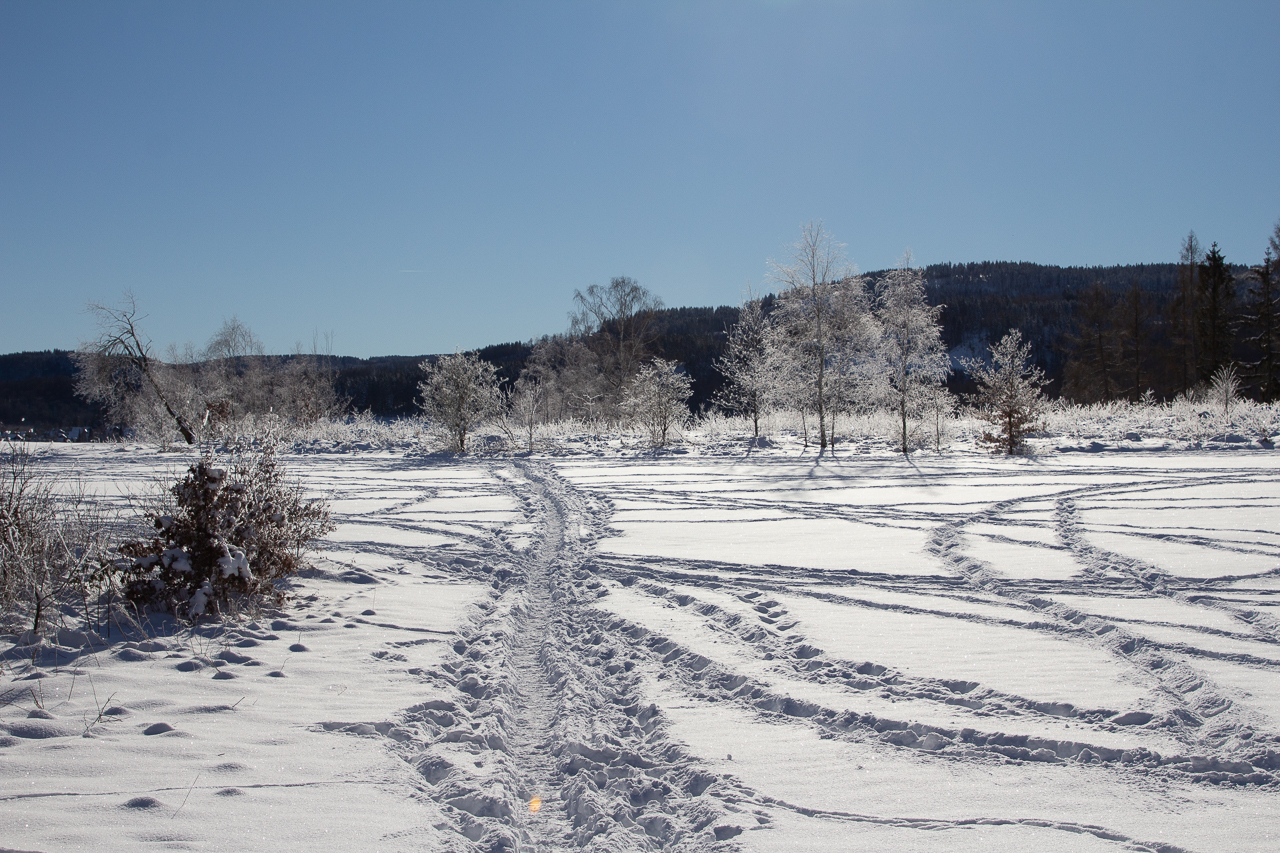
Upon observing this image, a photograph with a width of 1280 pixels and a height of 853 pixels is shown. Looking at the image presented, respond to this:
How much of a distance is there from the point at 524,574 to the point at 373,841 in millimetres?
3857

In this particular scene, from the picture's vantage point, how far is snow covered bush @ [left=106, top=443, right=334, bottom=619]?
14.8 feet

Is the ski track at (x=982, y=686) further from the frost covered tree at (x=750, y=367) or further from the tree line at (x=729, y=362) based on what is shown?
the frost covered tree at (x=750, y=367)

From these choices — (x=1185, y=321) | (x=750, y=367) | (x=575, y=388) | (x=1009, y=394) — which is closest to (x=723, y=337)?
(x=575, y=388)

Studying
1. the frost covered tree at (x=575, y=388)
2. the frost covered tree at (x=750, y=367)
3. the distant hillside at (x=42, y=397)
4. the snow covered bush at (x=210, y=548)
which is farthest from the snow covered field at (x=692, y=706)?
the distant hillside at (x=42, y=397)

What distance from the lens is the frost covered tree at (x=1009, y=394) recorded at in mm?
17766

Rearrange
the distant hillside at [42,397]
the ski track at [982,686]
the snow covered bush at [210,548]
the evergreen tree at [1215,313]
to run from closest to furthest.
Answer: the ski track at [982,686], the snow covered bush at [210,548], the evergreen tree at [1215,313], the distant hillside at [42,397]

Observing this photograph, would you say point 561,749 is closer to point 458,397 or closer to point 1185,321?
point 458,397

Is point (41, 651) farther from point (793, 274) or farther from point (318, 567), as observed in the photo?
point (793, 274)

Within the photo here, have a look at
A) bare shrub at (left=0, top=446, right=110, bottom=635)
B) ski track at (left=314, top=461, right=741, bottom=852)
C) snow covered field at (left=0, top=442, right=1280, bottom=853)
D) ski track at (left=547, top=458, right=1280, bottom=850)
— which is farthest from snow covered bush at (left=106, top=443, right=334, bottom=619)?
ski track at (left=547, top=458, right=1280, bottom=850)

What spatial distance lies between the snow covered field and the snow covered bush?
1.30 feet

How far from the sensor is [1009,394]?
17.9 metres

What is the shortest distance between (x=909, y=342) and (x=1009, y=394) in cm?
299

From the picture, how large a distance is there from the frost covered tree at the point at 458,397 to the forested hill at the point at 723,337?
27.0 metres

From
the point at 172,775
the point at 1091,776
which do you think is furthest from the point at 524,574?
the point at 1091,776
